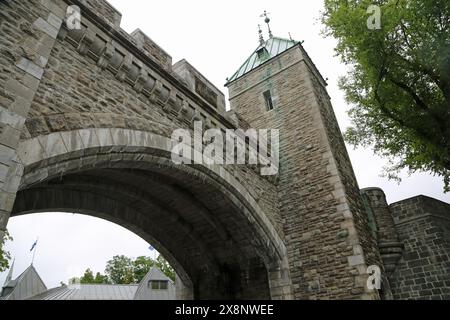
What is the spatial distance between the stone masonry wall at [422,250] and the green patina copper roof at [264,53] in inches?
274

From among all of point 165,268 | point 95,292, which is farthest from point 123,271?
point 95,292

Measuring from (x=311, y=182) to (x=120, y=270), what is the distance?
2991cm

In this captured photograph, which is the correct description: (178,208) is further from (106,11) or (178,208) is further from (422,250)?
(422,250)

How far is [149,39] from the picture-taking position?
6.11 m

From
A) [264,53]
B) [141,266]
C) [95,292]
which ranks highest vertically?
[264,53]

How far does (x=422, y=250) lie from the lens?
8.80m

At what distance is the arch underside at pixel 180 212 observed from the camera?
6061mm

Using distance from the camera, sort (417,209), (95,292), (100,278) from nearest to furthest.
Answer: (417,209) → (95,292) → (100,278)

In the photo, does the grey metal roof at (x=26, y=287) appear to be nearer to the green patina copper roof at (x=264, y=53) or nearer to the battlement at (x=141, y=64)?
the green patina copper roof at (x=264, y=53)

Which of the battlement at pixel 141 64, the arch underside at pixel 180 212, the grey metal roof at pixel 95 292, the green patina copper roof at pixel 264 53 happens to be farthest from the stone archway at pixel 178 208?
the grey metal roof at pixel 95 292

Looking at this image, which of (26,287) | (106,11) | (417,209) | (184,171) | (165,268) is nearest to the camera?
(106,11)

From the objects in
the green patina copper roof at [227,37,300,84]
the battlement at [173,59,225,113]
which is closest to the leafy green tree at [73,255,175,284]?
the green patina copper roof at [227,37,300,84]

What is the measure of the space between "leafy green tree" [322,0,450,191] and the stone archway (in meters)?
4.44
